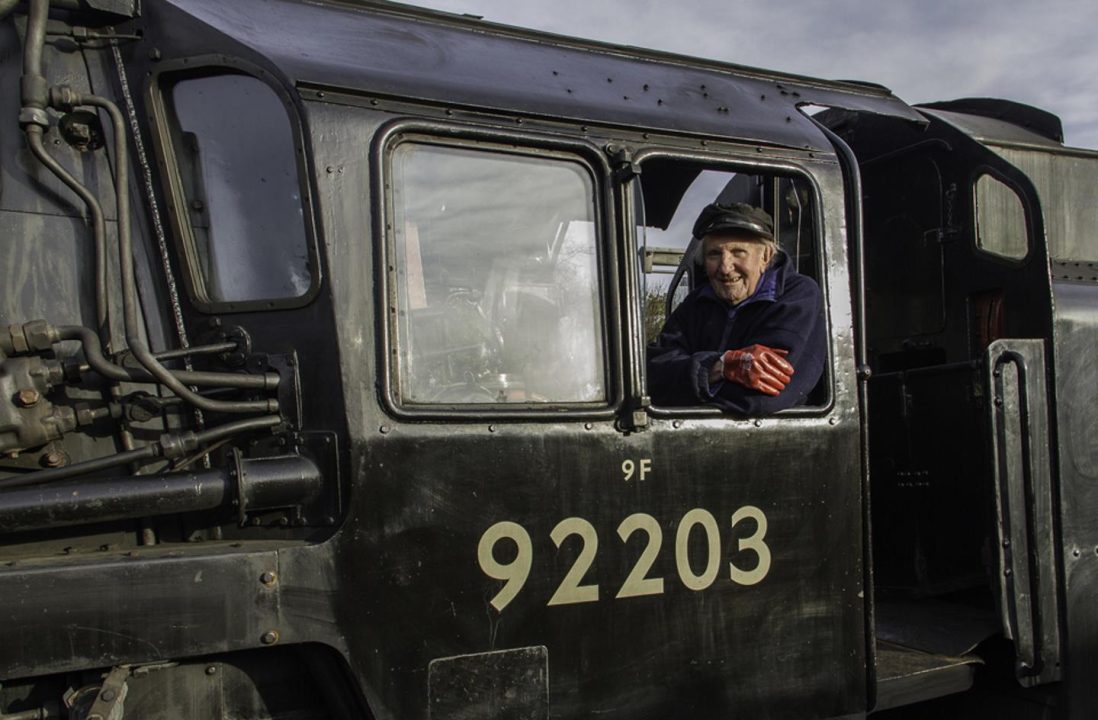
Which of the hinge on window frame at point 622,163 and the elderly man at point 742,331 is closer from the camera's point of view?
the hinge on window frame at point 622,163

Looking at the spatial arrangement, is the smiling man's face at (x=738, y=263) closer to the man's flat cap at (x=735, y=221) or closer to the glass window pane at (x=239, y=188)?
the man's flat cap at (x=735, y=221)

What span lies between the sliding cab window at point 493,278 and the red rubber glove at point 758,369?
445mm

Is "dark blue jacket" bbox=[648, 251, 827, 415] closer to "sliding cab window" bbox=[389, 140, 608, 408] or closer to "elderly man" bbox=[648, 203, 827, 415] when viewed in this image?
"elderly man" bbox=[648, 203, 827, 415]

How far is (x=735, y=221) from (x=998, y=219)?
1.30 meters

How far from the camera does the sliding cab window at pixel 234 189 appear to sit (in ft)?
8.77

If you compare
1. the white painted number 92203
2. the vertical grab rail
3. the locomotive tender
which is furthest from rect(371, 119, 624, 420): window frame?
the vertical grab rail

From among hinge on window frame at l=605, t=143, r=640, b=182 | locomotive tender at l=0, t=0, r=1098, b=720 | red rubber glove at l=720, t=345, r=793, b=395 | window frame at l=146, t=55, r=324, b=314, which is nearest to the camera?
locomotive tender at l=0, t=0, r=1098, b=720

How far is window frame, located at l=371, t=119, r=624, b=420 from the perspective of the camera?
262 cm

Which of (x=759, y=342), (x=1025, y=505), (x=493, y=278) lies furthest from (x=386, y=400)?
(x=1025, y=505)

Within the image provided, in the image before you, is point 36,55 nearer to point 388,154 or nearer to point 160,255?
point 160,255

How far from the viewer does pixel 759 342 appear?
10.6ft

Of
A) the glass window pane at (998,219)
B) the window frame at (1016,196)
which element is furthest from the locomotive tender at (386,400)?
the glass window pane at (998,219)

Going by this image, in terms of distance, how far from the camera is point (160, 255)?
9.12 ft

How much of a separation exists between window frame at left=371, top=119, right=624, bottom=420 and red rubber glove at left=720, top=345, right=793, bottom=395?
0.41m
